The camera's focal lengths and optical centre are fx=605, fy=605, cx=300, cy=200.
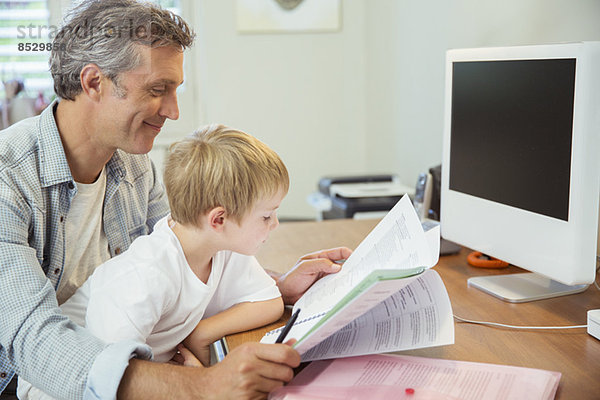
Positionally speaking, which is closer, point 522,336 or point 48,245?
point 522,336

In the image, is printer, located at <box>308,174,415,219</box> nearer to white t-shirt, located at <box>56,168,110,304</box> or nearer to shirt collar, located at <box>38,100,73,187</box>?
white t-shirt, located at <box>56,168,110,304</box>

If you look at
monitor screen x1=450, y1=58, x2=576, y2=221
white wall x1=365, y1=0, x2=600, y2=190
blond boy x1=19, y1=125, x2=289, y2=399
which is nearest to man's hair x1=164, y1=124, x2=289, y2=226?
blond boy x1=19, y1=125, x2=289, y2=399

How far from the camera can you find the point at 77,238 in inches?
50.1

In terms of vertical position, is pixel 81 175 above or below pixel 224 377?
above

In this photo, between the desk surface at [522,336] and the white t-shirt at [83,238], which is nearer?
the desk surface at [522,336]

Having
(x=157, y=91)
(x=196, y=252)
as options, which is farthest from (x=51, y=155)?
(x=196, y=252)

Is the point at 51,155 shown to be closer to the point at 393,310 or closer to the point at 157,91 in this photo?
the point at 157,91

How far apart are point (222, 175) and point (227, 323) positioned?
25 cm

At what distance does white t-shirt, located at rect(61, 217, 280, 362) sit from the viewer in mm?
923

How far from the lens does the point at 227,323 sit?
3.36 feet

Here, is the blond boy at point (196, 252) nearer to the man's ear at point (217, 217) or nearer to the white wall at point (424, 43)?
the man's ear at point (217, 217)

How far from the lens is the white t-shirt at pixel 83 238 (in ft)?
4.09

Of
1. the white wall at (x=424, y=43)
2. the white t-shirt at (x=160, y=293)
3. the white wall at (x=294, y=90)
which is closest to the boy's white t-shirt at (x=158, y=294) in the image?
the white t-shirt at (x=160, y=293)

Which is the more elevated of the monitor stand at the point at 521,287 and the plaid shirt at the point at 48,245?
the plaid shirt at the point at 48,245
